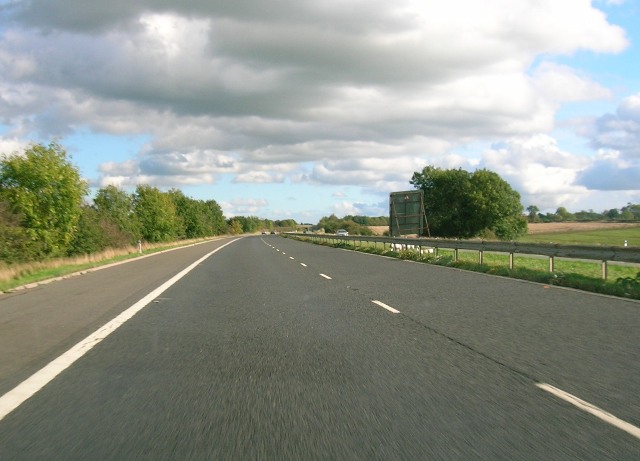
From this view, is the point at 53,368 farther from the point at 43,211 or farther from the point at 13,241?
the point at 43,211

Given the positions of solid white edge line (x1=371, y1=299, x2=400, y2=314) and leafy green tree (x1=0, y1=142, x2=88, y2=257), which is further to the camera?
leafy green tree (x1=0, y1=142, x2=88, y2=257)

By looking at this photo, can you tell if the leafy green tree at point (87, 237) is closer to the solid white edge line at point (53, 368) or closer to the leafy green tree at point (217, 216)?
the solid white edge line at point (53, 368)

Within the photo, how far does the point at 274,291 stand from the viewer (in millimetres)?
15516

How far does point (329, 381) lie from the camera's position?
632cm

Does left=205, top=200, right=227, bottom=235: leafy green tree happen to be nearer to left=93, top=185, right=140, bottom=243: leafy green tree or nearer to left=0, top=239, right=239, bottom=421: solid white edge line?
left=93, top=185, right=140, bottom=243: leafy green tree

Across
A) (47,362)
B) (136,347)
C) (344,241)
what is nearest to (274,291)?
(136,347)

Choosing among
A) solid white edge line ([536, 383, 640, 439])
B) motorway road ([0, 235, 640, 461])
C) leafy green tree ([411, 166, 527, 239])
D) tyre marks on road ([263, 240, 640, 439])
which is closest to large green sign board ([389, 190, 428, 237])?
motorway road ([0, 235, 640, 461])

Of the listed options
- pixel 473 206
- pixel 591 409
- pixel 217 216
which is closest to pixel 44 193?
pixel 591 409

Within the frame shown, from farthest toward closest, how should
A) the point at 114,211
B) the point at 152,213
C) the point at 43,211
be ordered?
the point at 152,213
the point at 114,211
the point at 43,211

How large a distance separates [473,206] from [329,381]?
82446 mm

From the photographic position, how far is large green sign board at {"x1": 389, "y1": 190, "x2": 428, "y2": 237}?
38.9 metres

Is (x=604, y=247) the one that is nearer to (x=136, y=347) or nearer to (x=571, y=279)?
(x=571, y=279)

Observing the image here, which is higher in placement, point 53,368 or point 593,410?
point 53,368

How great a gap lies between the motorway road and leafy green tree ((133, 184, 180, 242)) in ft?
194
